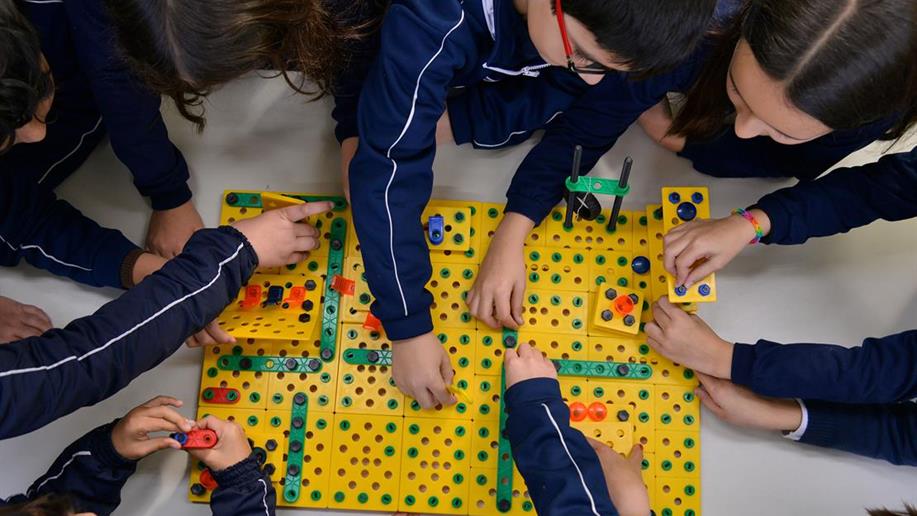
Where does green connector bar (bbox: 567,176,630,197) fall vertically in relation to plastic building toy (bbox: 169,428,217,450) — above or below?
above

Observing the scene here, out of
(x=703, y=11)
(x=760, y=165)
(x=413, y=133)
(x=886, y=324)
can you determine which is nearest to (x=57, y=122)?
(x=413, y=133)

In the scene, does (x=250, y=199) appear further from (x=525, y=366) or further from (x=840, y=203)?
(x=840, y=203)

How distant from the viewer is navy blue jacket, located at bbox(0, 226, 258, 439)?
109cm

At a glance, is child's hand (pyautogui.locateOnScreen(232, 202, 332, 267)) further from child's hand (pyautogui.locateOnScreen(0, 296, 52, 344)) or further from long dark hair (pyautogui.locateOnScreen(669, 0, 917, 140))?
long dark hair (pyautogui.locateOnScreen(669, 0, 917, 140))

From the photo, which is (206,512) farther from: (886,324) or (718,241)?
(886,324)

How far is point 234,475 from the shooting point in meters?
1.25

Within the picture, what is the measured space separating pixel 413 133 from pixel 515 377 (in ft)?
1.33

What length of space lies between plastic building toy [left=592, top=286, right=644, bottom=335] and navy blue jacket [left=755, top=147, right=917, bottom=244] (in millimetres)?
247

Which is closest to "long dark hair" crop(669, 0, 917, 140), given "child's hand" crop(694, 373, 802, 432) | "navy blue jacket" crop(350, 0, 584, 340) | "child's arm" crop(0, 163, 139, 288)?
"navy blue jacket" crop(350, 0, 584, 340)

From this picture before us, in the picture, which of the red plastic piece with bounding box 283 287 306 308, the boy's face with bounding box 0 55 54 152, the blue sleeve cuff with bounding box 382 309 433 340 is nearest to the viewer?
the boy's face with bounding box 0 55 54 152

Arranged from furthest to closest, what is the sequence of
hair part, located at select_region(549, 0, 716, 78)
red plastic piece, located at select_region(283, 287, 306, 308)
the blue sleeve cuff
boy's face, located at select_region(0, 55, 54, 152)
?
red plastic piece, located at select_region(283, 287, 306, 308), the blue sleeve cuff, boy's face, located at select_region(0, 55, 54, 152), hair part, located at select_region(549, 0, 716, 78)

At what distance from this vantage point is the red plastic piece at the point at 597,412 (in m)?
1.34

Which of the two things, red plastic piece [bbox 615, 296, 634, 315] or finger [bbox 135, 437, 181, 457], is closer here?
finger [bbox 135, 437, 181, 457]

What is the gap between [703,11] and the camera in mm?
977
